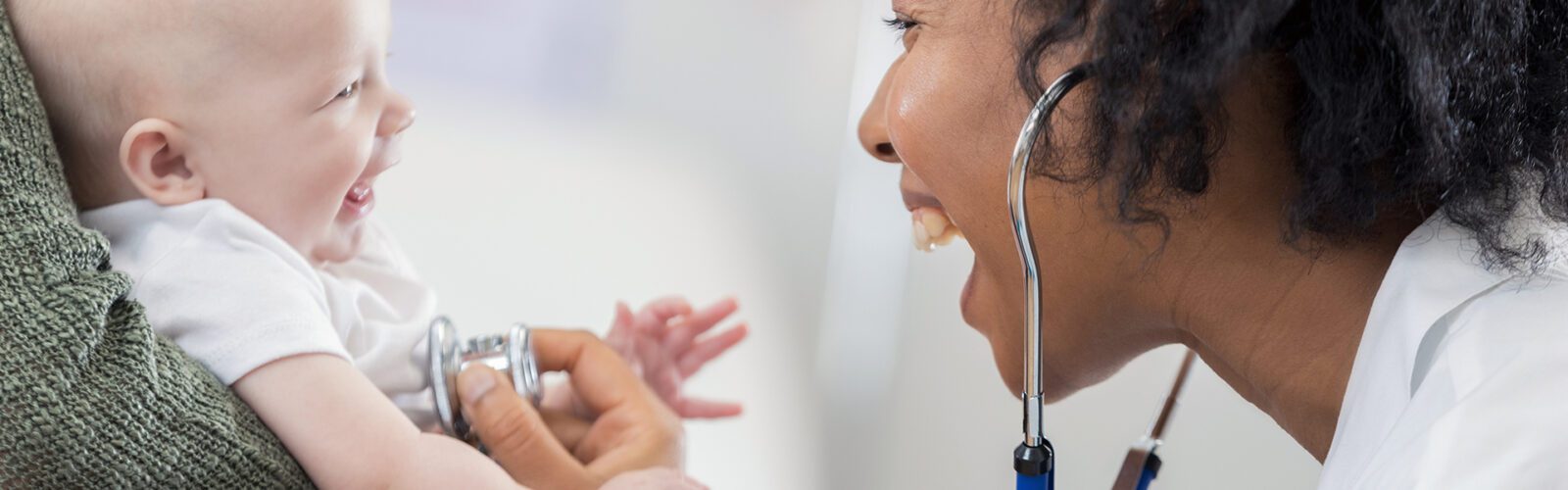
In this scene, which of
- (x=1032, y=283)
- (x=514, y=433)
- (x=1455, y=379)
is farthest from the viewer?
(x=514, y=433)

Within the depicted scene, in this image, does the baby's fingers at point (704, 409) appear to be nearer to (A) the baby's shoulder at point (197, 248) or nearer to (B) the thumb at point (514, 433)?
(B) the thumb at point (514, 433)

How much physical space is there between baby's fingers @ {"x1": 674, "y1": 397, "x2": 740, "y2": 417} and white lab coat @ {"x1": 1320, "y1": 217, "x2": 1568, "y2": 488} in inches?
26.3

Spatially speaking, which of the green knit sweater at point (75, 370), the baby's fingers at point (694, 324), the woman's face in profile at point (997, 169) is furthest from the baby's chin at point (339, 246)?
the woman's face in profile at point (997, 169)

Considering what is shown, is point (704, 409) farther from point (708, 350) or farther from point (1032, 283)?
point (1032, 283)

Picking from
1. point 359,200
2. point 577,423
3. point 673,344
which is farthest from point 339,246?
point 673,344

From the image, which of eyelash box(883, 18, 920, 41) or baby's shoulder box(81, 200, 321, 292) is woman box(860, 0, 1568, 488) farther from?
baby's shoulder box(81, 200, 321, 292)

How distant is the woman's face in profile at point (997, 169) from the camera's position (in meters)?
0.91

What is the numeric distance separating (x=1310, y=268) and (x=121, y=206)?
0.82m

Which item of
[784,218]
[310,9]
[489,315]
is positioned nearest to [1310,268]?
[310,9]

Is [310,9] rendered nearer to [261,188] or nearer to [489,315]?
[261,188]

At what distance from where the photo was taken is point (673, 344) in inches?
53.3

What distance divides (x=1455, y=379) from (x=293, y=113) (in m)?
0.79

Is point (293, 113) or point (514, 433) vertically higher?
point (293, 113)

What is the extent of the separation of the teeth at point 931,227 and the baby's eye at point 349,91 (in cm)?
47
